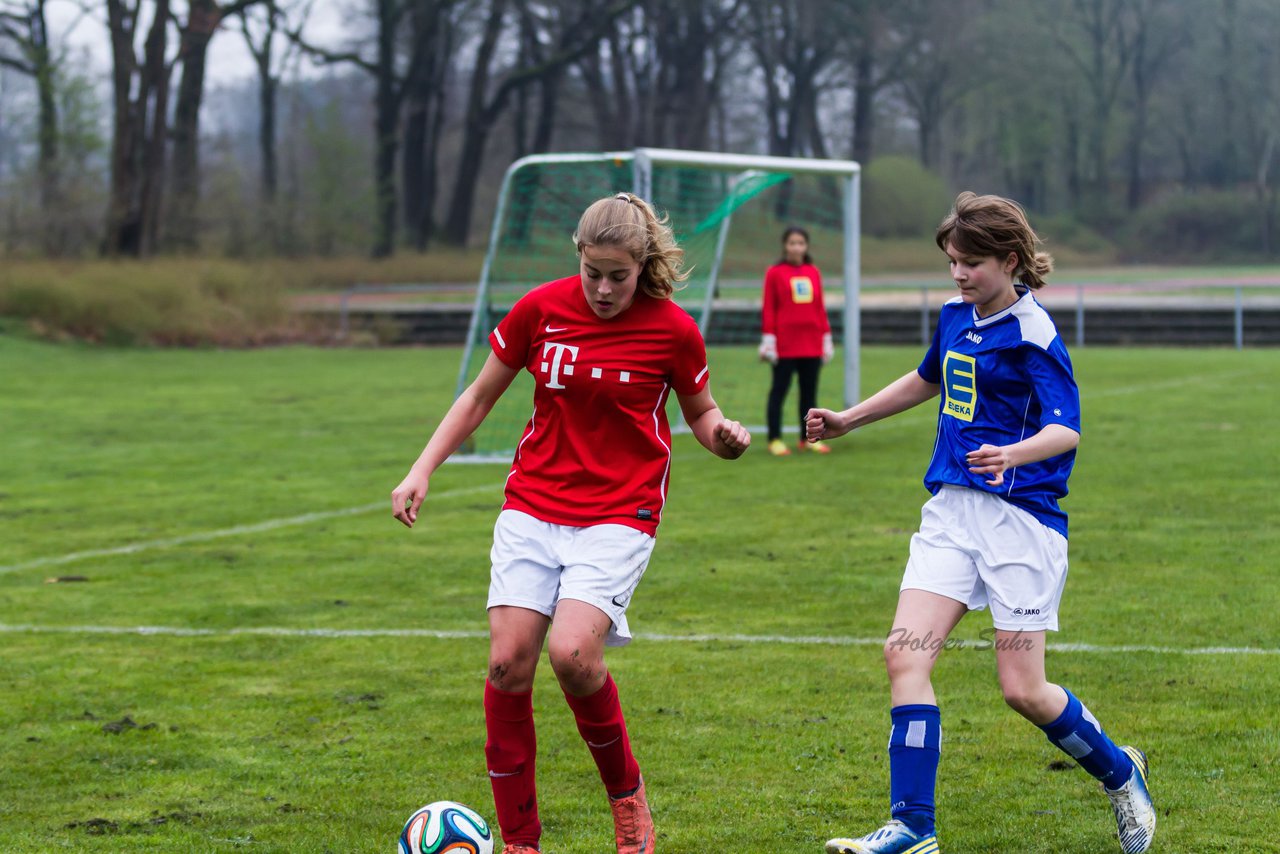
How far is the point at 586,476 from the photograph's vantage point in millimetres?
3832

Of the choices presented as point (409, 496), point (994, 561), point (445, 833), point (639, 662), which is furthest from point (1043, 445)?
point (639, 662)

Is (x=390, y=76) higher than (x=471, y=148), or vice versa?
(x=390, y=76)

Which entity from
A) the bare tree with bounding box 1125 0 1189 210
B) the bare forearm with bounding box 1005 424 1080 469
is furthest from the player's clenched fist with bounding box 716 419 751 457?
the bare tree with bounding box 1125 0 1189 210

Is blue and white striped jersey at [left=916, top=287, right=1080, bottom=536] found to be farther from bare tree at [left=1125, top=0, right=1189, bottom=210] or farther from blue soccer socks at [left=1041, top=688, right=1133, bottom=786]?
bare tree at [left=1125, top=0, right=1189, bottom=210]

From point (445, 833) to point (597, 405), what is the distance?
1142 millimetres

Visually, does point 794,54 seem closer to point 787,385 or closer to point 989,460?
point 787,385

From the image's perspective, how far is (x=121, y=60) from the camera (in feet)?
116

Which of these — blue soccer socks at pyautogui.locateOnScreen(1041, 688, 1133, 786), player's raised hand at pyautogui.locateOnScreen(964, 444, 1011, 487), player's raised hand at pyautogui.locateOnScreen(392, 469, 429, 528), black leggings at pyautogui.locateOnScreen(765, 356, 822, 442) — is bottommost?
blue soccer socks at pyautogui.locateOnScreen(1041, 688, 1133, 786)

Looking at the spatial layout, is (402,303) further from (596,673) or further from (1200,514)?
(596,673)

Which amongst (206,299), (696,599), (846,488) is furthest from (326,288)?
(696,599)

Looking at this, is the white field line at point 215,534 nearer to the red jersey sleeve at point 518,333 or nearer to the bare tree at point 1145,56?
the red jersey sleeve at point 518,333

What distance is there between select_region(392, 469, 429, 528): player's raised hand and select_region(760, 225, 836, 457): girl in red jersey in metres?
8.66

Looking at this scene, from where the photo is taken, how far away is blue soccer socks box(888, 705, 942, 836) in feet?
11.9

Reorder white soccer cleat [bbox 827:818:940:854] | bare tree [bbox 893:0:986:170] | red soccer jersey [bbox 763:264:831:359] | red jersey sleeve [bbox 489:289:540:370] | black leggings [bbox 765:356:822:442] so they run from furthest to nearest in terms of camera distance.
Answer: bare tree [bbox 893:0:986:170], black leggings [bbox 765:356:822:442], red soccer jersey [bbox 763:264:831:359], red jersey sleeve [bbox 489:289:540:370], white soccer cleat [bbox 827:818:940:854]
